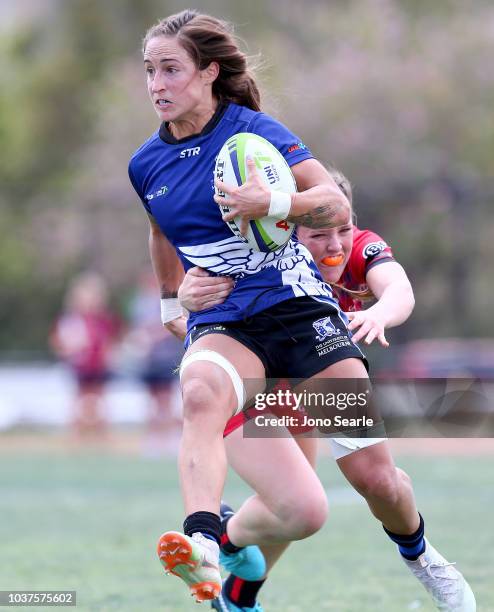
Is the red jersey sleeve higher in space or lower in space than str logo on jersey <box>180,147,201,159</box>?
lower

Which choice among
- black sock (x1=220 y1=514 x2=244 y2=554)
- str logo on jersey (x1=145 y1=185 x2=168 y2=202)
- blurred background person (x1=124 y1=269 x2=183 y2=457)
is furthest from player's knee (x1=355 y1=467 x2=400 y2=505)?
blurred background person (x1=124 y1=269 x2=183 y2=457)

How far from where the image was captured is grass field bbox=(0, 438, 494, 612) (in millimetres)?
5723

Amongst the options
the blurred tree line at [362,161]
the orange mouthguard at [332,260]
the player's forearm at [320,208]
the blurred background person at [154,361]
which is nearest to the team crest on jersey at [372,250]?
the orange mouthguard at [332,260]

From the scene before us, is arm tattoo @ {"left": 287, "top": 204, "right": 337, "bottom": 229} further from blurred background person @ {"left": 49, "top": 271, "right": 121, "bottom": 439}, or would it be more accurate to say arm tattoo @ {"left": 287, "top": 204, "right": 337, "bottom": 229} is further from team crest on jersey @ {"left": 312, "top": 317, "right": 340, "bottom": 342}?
blurred background person @ {"left": 49, "top": 271, "right": 121, "bottom": 439}

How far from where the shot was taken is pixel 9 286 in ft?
77.2

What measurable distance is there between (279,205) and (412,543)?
1.44m

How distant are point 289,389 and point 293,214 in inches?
27.8

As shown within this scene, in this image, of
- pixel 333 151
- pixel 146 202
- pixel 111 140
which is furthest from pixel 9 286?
pixel 146 202

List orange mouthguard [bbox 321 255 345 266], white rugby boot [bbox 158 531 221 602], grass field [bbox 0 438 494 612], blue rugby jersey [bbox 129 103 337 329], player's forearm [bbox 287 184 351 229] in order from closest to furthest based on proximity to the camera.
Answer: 1. white rugby boot [bbox 158 531 221 602]
2. player's forearm [bbox 287 184 351 229]
3. blue rugby jersey [bbox 129 103 337 329]
4. orange mouthguard [bbox 321 255 345 266]
5. grass field [bbox 0 438 494 612]

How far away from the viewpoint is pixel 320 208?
455cm

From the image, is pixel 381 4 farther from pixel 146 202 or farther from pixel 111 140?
pixel 146 202

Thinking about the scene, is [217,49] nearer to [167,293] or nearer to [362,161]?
[167,293]

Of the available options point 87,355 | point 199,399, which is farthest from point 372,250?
point 87,355

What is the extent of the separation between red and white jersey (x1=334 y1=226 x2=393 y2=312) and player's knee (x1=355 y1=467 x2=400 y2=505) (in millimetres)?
840
